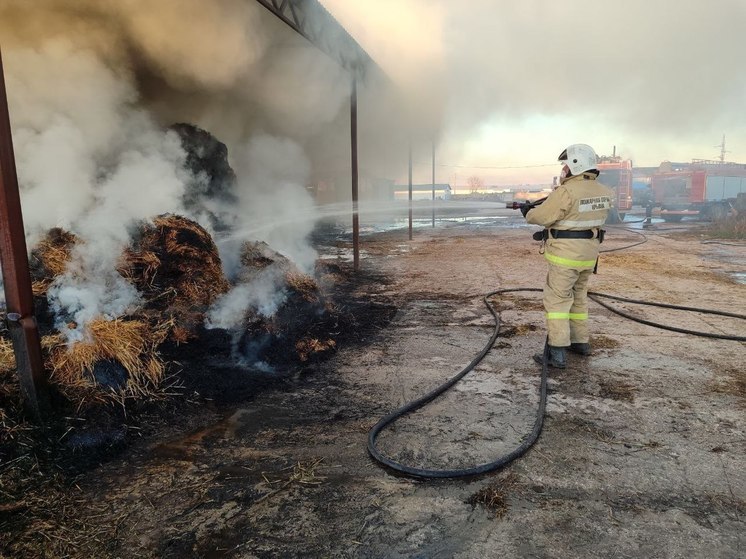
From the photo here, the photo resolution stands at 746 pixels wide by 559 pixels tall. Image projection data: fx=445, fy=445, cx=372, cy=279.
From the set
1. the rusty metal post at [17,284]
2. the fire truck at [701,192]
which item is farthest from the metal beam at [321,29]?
the fire truck at [701,192]

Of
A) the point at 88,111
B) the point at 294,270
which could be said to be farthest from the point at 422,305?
the point at 88,111

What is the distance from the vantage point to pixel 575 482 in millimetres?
2342

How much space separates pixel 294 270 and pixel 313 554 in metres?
4.12

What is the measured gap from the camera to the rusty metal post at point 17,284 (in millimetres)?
2574

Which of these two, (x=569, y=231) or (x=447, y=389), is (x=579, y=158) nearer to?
(x=569, y=231)

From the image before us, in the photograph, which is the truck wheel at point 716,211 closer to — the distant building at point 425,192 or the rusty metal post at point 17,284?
the rusty metal post at point 17,284

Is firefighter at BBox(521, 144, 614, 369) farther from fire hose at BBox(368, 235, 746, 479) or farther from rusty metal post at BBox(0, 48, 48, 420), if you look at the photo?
rusty metal post at BBox(0, 48, 48, 420)

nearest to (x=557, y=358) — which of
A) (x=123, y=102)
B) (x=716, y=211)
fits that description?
(x=123, y=102)

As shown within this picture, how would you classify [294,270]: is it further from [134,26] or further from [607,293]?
[607,293]

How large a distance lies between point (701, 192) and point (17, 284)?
95.5 feet

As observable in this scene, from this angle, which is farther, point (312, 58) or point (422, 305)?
point (312, 58)

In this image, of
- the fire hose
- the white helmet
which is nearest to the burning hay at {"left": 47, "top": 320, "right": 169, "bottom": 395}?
the fire hose

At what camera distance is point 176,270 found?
15.0ft

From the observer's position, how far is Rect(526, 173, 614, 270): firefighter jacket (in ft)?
12.6
